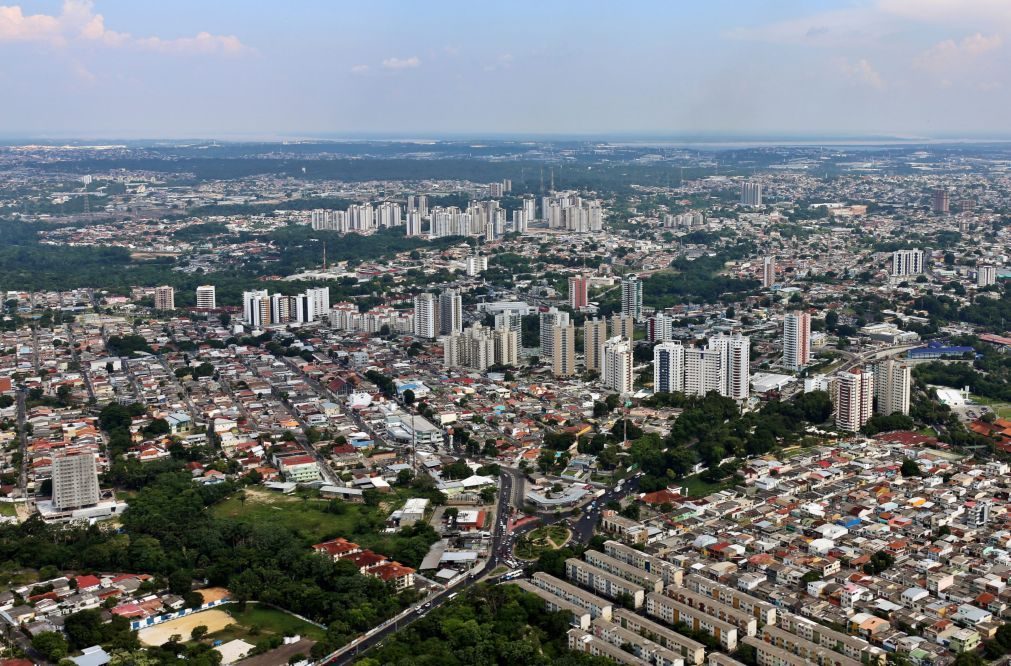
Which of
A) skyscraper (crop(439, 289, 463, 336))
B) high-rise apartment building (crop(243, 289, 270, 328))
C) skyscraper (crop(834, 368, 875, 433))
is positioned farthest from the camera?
high-rise apartment building (crop(243, 289, 270, 328))

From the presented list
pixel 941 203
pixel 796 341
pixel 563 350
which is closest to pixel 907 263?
pixel 796 341

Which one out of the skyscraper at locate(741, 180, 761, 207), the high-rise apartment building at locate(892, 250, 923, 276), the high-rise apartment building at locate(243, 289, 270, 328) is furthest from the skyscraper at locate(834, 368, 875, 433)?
the skyscraper at locate(741, 180, 761, 207)

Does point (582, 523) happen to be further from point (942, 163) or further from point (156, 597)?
point (942, 163)

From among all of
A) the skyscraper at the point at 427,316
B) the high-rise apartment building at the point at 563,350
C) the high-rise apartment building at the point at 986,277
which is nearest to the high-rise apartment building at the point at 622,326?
the high-rise apartment building at the point at 563,350

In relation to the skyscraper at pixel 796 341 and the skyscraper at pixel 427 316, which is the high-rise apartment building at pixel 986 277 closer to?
the skyscraper at pixel 796 341

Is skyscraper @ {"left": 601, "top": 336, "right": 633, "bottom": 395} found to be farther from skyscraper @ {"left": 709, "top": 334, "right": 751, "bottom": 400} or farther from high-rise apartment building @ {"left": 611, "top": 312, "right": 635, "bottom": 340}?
high-rise apartment building @ {"left": 611, "top": 312, "right": 635, "bottom": 340}

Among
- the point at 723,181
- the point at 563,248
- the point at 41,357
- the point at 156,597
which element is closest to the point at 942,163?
the point at 723,181

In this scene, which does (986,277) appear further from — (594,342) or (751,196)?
(751,196)
